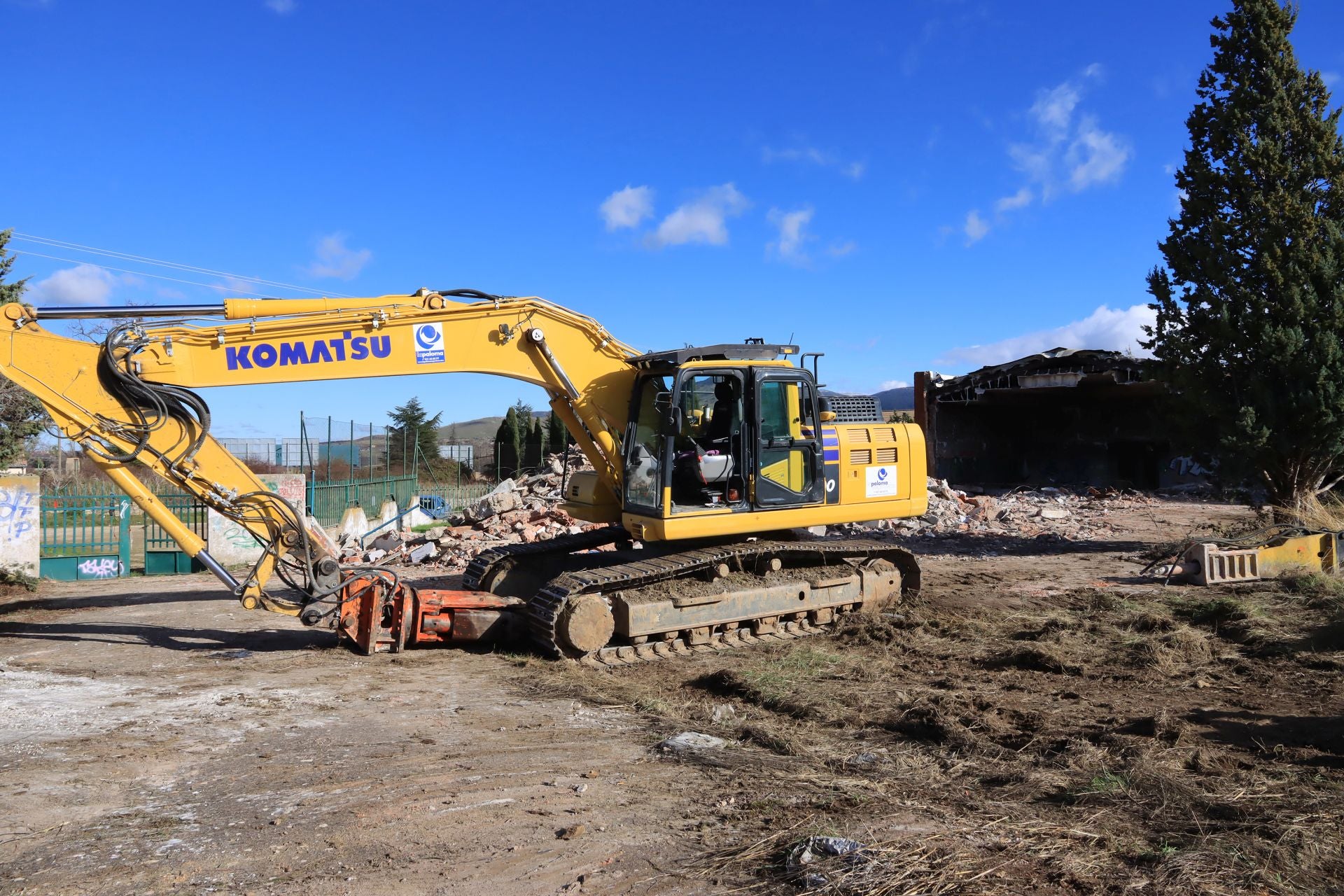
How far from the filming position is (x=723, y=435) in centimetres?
906

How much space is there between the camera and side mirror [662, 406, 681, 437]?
8359 millimetres

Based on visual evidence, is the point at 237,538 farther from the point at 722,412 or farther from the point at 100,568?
the point at 722,412

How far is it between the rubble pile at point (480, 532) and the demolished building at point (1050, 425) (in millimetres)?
12572

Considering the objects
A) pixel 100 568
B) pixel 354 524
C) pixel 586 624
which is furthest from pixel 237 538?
pixel 586 624

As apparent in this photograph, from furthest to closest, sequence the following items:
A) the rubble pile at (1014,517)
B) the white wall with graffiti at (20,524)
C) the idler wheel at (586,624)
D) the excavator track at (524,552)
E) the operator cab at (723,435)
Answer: the rubble pile at (1014,517) → the white wall with graffiti at (20,524) → the excavator track at (524,552) → the operator cab at (723,435) → the idler wheel at (586,624)

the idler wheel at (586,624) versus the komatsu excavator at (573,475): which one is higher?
the komatsu excavator at (573,475)

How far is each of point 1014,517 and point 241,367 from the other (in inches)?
660

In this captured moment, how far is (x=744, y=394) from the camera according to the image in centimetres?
888

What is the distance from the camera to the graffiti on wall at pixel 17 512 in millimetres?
13297

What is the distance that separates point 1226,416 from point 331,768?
1508 centimetres

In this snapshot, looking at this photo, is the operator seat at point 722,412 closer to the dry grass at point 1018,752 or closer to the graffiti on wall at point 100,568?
the dry grass at point 1018,752

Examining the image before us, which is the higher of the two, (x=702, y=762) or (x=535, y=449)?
(x=535, y=449)

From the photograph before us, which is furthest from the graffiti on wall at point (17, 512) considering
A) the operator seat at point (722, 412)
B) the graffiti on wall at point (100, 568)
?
the operator seat at point (722, 412)

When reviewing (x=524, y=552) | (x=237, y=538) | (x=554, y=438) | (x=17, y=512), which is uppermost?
(x=554, y=438)
